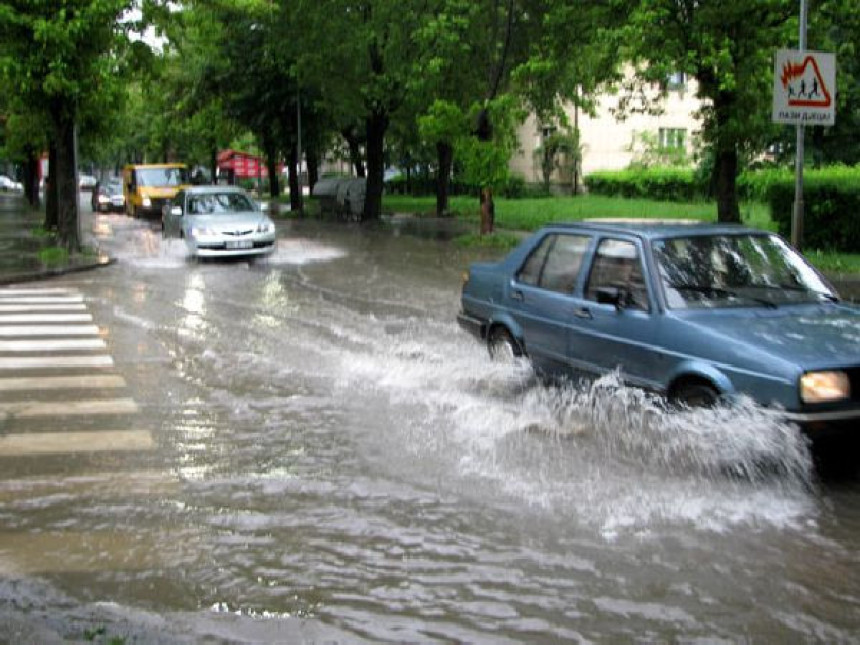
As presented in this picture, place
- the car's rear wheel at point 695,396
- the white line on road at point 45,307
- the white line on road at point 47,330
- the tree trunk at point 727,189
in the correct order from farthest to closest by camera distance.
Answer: the tree trunk at point 727,189 → the white line on road at point 45,307 → the white line on road at point 47,330 → the car's rear wheel at point 695,396

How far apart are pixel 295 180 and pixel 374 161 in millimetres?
9028

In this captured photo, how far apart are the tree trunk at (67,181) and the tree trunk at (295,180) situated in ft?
66.2

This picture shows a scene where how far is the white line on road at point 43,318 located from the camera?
44.5ft

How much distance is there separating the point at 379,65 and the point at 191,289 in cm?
1712

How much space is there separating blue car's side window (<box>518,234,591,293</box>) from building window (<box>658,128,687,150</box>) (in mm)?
41673

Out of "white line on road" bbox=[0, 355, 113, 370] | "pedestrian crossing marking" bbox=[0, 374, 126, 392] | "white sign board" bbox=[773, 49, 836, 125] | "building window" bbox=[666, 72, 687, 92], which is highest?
"building window" bbox=[666, 72, 687, 92]

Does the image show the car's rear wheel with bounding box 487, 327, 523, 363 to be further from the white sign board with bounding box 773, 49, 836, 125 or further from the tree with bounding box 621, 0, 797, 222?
the tree with bounding box 621, 0, 797, 222

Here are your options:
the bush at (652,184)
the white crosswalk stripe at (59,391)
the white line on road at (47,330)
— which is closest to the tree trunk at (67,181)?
the white crosswalk stripe at (59,391)

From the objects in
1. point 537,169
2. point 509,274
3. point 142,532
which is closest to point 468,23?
point 509,274

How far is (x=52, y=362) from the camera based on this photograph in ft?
34.9

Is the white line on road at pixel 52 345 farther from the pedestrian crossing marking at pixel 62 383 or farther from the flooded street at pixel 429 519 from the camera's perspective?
the flooded street at pixel 429 519

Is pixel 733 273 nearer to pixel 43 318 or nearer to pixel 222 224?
pixel 43 318

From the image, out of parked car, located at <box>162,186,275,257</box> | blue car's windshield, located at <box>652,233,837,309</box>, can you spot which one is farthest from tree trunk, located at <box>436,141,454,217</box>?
blue car's windshield, located at <box>652,233,837,309</box>

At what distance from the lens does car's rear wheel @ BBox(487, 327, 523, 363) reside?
28.5ft
